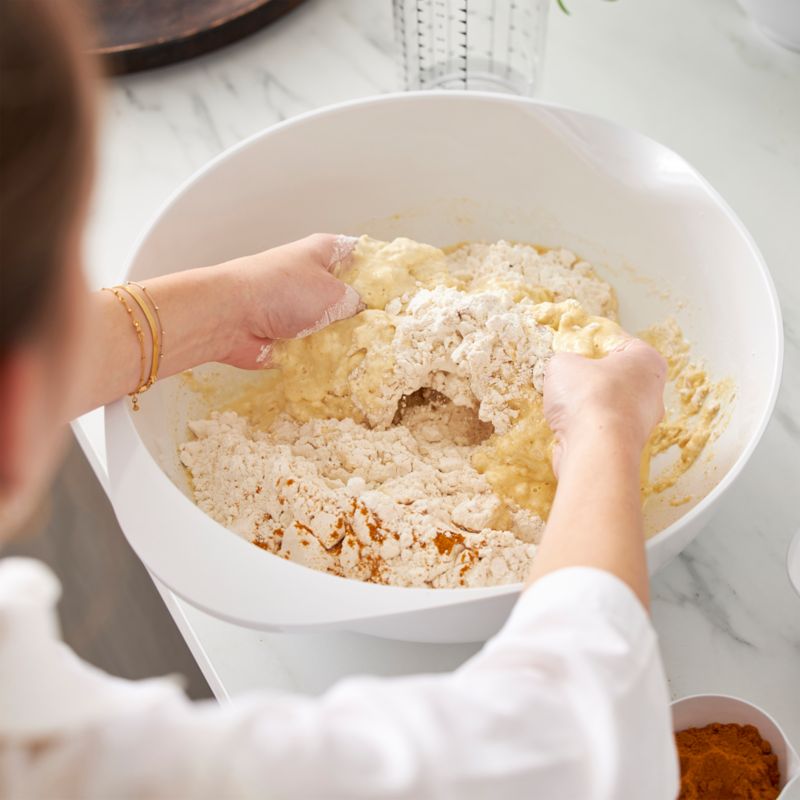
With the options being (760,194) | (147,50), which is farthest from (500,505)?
(147,50)

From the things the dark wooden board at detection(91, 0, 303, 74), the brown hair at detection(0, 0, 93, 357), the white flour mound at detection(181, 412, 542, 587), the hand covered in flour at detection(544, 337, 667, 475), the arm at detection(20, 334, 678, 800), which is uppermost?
the brown hair at detection(0, 0, 93, 357)

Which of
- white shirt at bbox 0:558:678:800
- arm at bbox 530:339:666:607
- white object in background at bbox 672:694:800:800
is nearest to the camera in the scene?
white shirt at bbox 0:558:678:800

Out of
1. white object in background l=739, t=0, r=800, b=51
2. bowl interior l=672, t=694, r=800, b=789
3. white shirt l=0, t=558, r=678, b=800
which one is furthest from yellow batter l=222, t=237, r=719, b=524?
white object in background l=739, t=0, r=800, b=51

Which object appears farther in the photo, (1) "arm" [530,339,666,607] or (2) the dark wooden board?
(2) the dark wooden board

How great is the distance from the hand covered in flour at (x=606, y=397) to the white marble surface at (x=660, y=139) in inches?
8.9

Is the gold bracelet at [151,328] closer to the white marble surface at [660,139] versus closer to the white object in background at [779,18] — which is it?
the white marble surface at [660,139]

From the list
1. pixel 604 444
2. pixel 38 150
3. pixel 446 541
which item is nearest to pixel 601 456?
pixel 604 444

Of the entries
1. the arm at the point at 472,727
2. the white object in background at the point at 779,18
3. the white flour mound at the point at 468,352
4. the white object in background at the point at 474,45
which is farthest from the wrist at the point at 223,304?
the white object in background at the point at 779,18

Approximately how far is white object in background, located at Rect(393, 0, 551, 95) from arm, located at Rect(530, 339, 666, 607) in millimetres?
648

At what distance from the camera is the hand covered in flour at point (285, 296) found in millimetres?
Answer: 1034

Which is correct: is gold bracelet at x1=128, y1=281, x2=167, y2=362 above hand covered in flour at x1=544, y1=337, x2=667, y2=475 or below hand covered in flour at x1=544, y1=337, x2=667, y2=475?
above

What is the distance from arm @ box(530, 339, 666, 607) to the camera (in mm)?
707

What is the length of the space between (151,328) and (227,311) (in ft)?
0.30

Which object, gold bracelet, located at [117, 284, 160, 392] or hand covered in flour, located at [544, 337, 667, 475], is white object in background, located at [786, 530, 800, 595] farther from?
gold bracelet, located at [117, 284, 160, 392]
